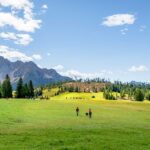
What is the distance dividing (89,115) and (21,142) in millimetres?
52497

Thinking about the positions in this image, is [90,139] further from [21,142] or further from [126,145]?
[21,142]

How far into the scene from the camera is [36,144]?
2964 centimetres

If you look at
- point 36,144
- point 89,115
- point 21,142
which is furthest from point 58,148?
point 89,115

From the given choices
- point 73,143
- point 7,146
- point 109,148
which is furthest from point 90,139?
point 7,146

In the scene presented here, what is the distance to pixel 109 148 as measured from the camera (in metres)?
28.3

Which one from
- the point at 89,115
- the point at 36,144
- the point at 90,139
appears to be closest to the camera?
the point at 36,144

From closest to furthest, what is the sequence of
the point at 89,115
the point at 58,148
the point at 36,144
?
the point at 58,148 < the point at 36,144 < the point at 89,115

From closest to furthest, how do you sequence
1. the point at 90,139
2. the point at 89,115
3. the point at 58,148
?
the point at 58,148, the point at 90,139, the point at 89,115

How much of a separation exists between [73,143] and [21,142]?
4374 mm

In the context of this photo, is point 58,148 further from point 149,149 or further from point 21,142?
point 149,149

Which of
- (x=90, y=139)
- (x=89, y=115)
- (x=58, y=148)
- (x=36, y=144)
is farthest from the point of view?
(x=89, y=115)

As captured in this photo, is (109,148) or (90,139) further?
(90,139)

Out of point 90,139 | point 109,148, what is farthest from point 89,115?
point 109,148

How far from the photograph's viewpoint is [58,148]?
27.7 meters
